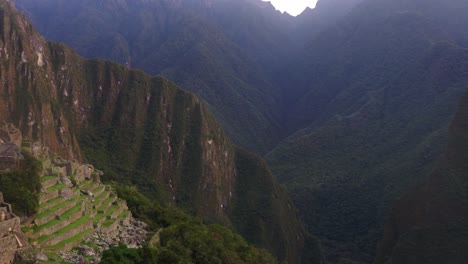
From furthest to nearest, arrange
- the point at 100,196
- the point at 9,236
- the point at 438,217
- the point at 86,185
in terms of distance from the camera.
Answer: the point at 438,217
the point at 86,185
the point at 100,196
the point at 9,236

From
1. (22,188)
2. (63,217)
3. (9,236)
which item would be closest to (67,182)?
(63,217)

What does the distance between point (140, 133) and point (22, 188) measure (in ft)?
344

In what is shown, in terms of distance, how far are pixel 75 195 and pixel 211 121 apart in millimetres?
112384

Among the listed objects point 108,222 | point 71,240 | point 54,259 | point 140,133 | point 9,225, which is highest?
point 140,133

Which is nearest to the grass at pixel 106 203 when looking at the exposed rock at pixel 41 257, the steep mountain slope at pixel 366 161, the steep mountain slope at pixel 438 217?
the exposed rock at pixel 41 257

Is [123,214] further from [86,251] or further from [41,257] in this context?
[41,257]

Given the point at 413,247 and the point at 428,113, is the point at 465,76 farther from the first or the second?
the point at 413,247

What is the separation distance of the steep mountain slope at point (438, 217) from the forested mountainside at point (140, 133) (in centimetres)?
2577

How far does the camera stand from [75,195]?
98.4 ft

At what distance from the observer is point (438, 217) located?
99.4 meters

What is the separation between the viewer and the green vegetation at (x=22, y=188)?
22586 mm

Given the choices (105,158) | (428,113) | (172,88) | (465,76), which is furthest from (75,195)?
(465,76)

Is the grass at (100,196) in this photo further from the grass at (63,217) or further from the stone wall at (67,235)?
the stone wall at (67,235)

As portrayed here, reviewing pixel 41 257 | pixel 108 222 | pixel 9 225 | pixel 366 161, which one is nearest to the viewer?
pixel 9 225
